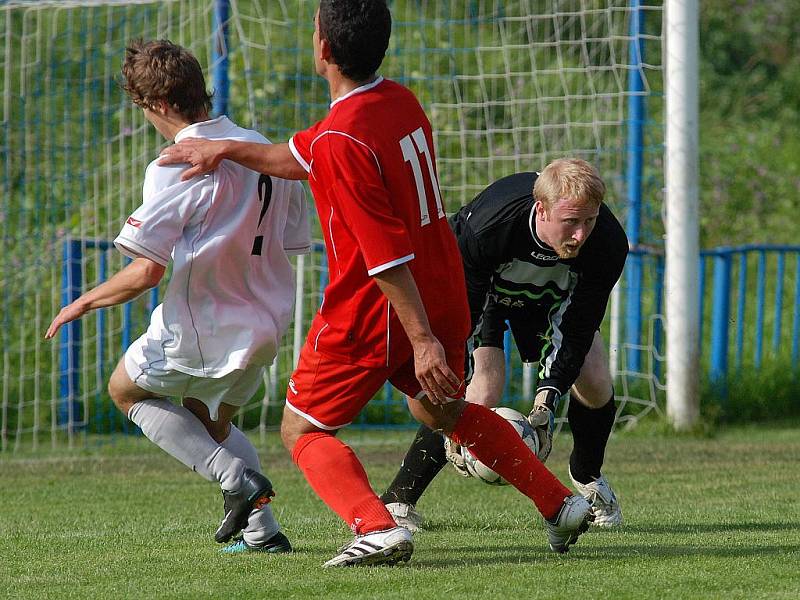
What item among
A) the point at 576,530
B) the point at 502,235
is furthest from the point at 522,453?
the point at 502,235

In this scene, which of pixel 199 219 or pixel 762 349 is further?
pixel 762 349

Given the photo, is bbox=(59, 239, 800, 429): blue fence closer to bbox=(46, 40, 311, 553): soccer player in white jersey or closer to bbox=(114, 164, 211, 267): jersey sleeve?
bbox=(46, 40, 311, 553): soccer player in white jersey

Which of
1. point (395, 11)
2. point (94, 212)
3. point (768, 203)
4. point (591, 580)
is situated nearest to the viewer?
point (591, 580)

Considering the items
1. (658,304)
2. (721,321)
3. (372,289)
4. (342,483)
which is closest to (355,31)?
(372,289)

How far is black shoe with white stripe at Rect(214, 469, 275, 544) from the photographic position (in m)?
4.00

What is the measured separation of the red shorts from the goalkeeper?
0.65 m

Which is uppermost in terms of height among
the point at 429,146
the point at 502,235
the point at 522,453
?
the point at 429,146

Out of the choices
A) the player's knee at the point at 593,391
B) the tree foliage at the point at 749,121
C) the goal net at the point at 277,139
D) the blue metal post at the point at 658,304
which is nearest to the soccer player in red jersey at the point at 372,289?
the player's knee at the point at 593,391

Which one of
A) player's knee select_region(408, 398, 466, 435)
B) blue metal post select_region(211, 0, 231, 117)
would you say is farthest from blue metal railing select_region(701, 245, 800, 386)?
player's knee select_region(408, 398, 466, 435)

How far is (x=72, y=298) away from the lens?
7.78 m

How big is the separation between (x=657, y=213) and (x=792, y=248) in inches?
56.8

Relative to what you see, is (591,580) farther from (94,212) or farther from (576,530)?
(94,212)

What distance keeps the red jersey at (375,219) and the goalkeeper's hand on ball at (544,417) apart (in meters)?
0.67

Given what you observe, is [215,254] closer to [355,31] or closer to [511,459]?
[355,31]
